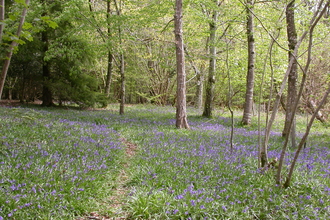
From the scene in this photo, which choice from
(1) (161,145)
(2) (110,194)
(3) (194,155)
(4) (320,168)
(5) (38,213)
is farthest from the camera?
(1) (161,145)

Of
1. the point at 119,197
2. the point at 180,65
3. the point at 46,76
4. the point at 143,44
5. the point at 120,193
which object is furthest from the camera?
the point at 46,76

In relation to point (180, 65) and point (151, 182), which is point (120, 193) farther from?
point (180, 65)

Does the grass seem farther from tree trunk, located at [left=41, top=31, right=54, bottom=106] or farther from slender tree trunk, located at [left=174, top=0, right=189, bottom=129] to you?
tree trunk, located at [left=41, top=31, right=54, bottom=106]

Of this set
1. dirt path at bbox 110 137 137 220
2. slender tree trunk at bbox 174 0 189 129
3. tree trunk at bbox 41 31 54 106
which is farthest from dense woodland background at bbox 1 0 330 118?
dirt path at bbox 110 137 137 220

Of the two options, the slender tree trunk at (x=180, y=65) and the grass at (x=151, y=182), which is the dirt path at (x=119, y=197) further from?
the slender tree trunk at (x=180, y=65)

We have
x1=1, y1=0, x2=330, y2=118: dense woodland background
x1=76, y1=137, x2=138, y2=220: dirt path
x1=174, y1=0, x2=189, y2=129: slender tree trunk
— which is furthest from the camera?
x1=1, y1=0, x2=330, y2=118: dense woodland background

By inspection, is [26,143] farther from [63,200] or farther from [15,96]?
[15,96]

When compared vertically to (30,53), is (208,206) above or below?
below

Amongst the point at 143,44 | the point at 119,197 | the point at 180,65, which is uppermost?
the point at 143,44

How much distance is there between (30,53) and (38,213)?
49.4 ft

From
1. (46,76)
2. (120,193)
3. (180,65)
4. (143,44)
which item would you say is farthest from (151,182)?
(46,76)

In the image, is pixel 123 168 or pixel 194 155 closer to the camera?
pixel 123 168

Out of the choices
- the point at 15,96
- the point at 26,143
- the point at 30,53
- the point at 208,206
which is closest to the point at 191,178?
the point at 208,206

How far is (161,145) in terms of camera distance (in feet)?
25.1
